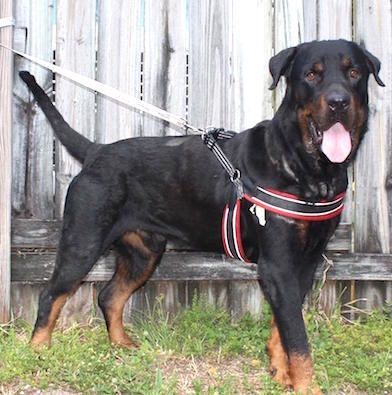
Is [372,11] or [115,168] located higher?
[372,11]

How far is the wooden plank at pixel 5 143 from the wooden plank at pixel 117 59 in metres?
0.62

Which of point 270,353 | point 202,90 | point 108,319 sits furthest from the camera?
point 202,90

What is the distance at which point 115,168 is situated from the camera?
161 inches

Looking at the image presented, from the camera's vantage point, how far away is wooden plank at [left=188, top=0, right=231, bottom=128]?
4703 millimetres

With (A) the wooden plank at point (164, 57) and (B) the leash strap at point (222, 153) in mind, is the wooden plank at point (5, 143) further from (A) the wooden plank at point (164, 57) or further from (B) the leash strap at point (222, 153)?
(B) the leash strap at point (222, 153)

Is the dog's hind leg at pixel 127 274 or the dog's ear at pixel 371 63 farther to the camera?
the dog's hind leg at pixel 127 274

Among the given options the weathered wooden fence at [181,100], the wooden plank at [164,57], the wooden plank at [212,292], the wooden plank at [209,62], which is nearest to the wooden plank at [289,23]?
the weathered wooden fence at [181,100]

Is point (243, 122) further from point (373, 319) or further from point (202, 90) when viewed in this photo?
point (373, 319)

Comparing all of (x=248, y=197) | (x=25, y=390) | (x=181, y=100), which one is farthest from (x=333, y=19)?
(x=25, y=390)

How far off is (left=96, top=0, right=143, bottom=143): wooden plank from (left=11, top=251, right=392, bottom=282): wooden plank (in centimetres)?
92

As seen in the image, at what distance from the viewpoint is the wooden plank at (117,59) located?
4602 mm

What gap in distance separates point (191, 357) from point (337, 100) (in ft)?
6.29

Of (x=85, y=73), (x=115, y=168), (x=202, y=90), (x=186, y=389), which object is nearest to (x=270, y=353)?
(x=186, y=389)

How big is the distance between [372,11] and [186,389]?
2.98 m
